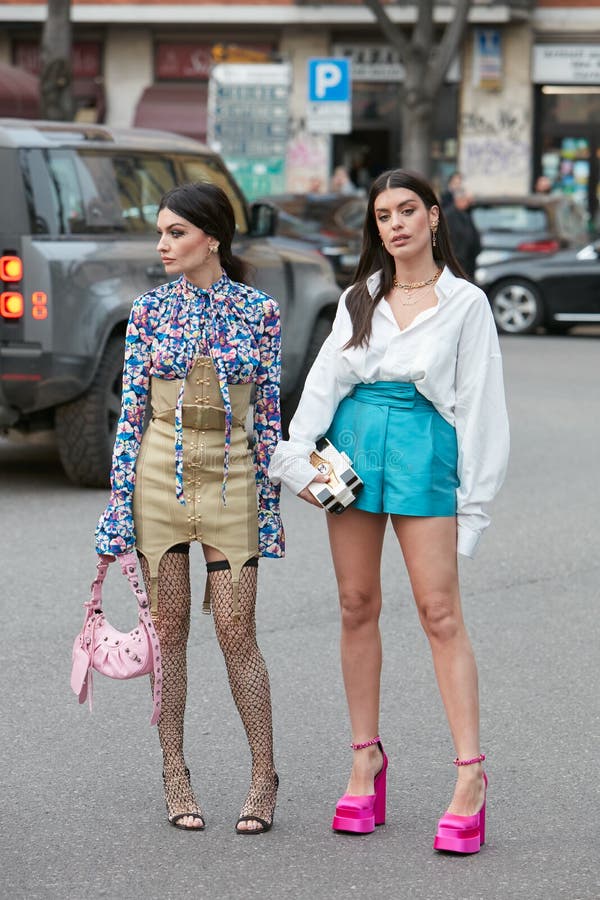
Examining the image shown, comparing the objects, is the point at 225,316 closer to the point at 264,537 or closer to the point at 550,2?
the point at 264,537

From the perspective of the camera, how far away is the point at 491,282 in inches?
867

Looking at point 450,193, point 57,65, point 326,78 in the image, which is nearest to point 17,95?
point 57,65

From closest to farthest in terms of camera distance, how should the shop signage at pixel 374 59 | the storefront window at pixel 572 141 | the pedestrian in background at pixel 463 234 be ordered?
the pedestrian in background at pixel 463 234 < the storefront window at pixel 572 141 < the shop signage at pixel 374 59

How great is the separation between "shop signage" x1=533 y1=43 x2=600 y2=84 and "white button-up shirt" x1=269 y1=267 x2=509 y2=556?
31948mm

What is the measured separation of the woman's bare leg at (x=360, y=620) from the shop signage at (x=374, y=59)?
107 ft

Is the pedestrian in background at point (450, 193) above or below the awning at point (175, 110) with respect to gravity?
below

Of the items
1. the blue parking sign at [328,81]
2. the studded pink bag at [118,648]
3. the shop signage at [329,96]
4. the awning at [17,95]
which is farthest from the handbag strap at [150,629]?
the awning at [17,95]

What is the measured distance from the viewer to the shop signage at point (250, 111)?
24109 millimetres

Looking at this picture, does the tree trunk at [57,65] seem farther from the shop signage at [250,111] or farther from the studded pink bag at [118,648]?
the studded pink bag at [118,648]

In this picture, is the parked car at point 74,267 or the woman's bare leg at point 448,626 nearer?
the woman's bare leg at point 448,626

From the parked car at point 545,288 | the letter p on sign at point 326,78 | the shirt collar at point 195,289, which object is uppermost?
the letter p on sign at point 326,78

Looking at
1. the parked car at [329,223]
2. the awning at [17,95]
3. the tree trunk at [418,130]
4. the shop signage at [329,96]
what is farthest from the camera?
the tree trunk at [418,130]

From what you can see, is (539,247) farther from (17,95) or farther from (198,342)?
(198,342)

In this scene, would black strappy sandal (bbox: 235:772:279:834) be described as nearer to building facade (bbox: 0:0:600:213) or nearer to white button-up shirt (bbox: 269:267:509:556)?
white button-up shirt (bbox: 269:267:509:556)
